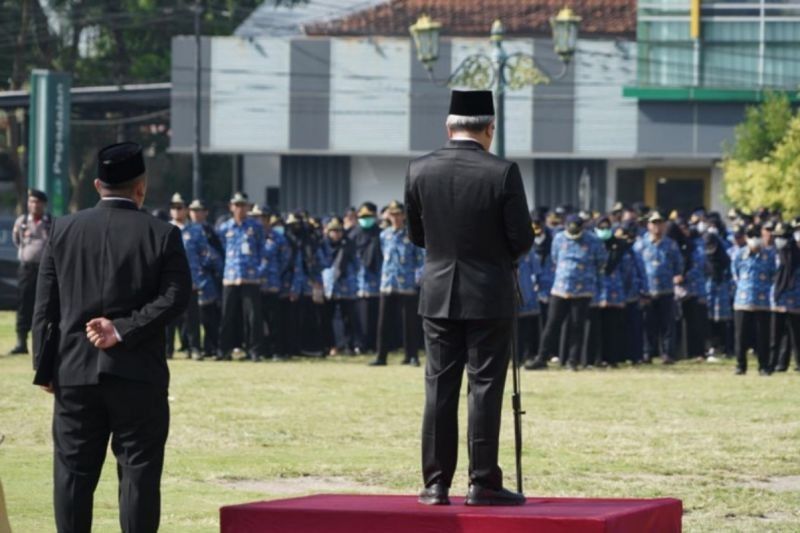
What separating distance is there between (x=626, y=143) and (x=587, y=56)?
9.09 ft

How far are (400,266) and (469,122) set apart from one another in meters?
15.0

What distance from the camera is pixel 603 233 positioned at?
1001 inches

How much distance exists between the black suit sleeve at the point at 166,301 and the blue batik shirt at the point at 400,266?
1530 centimetres

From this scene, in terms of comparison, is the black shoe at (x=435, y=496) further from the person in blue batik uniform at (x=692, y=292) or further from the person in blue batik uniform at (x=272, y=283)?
the person in blue batik uniform at (x=692, y=292)

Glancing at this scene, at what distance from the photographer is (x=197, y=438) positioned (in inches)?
608

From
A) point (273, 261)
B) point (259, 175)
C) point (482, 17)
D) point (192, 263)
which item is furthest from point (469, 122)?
point (259, 175)

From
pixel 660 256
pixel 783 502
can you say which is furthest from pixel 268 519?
pixel 660 256

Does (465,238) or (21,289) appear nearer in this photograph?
(465,238)

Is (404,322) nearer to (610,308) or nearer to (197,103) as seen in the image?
(610,308)

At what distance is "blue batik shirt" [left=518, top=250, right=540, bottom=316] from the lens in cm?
2439

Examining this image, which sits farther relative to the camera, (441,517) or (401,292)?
(401,292)

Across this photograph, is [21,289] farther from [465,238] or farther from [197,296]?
[465,238]

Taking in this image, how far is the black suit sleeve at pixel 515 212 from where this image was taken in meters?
9.06

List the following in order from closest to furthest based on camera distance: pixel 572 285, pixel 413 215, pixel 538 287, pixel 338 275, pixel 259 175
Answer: pixel 413 215
pixel 572 285
pixel 538 287
pixel 338 275
pixel 259 175
